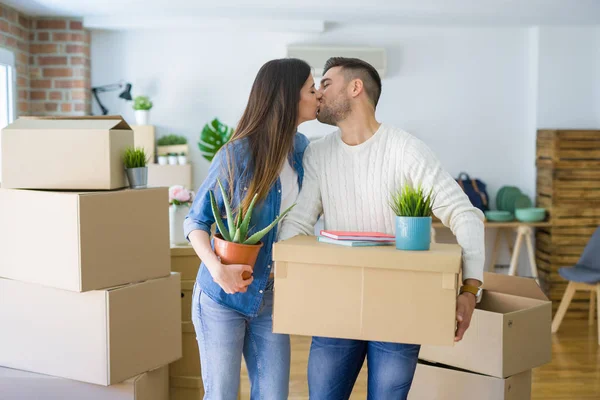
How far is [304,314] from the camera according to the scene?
5.70 ft

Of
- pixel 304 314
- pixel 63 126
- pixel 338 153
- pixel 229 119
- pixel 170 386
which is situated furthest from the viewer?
pixel 229 119

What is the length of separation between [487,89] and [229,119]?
2.14 metres

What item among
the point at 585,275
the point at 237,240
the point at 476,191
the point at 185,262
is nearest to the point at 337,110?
the point at 237,240

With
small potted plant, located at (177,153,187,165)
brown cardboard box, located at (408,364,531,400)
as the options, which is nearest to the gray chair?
brown cardboard box, located at (408,364,531,400)

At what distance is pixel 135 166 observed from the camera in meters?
2.49

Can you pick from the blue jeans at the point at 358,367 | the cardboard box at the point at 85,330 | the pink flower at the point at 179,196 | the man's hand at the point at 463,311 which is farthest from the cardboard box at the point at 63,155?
the man's hand at the point at 463,311

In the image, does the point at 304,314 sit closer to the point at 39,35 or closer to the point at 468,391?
the point at 468,391

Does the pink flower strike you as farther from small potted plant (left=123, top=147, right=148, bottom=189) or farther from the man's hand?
the man's hand

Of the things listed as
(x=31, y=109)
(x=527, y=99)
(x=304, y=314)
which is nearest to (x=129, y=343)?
(x=304, y=314)

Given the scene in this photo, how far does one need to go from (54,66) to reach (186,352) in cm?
320

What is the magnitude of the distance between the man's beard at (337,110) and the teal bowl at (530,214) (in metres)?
3.91

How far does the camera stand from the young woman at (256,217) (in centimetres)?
187

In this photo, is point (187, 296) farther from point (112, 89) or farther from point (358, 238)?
point (112, 89)

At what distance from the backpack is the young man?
3.87m
